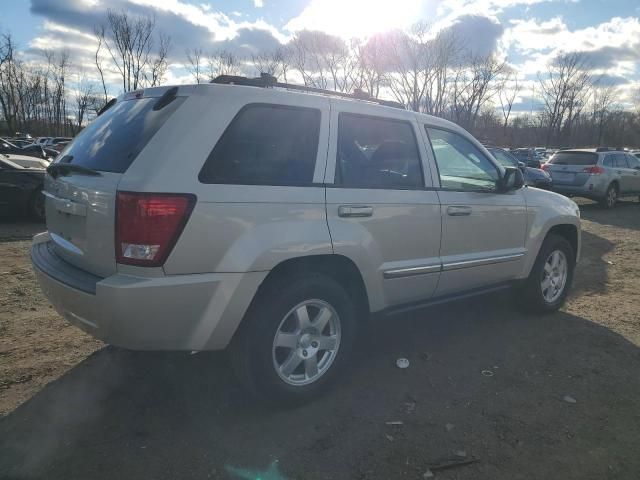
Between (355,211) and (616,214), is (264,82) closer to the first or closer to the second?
(355,211)

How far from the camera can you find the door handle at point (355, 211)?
2.96 m

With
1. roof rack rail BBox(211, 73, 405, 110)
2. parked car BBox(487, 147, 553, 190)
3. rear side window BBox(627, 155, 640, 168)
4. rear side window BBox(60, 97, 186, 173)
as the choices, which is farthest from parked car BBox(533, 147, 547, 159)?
rear side window BBox(60, 97, 186, 173)

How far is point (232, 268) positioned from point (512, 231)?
2759 mm

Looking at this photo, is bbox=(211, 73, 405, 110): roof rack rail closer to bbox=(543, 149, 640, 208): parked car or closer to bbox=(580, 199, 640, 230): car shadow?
bbox=(580, 199, 640, 230): car shadow

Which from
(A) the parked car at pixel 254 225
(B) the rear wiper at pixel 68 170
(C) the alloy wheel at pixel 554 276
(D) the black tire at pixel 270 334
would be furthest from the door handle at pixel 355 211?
(C) the alloy wheel at pixel 554 276

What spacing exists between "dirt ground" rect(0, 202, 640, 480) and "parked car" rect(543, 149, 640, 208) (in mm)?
10770

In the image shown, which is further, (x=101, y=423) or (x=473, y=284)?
(x=473, y=284)

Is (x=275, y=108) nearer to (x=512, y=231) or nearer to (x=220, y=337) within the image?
(x=220, y=337)

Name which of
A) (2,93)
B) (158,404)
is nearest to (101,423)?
(158,404)

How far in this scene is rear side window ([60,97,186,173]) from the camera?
2.55 metres

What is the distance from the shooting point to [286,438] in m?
2.67

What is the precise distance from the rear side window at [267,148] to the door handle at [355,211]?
10.6 inches

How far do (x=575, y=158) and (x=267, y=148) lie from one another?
551 inches

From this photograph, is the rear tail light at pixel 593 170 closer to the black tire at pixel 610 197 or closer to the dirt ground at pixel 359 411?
the black tire at pixel 610 197
